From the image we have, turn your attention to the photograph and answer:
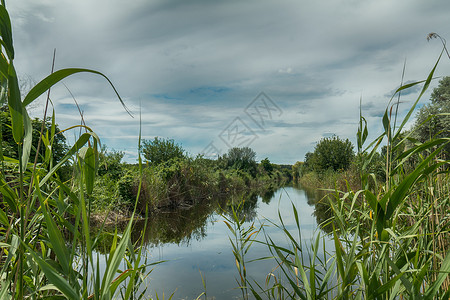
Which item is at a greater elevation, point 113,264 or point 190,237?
point 113,264

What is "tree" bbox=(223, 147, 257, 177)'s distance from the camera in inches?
1169

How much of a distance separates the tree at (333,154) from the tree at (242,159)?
287 inches

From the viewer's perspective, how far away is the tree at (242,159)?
29.7 m

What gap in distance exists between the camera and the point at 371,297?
1.17 m

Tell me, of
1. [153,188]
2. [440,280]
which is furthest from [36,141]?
[440,280]

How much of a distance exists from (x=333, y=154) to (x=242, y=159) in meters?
9.41

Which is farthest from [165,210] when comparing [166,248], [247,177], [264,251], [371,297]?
[247,177]

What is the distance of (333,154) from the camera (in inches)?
961

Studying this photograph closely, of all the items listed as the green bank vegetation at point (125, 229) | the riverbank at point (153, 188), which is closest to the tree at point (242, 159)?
the riverbank at point (153, 188)

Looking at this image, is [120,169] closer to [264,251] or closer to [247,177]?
[264,251]

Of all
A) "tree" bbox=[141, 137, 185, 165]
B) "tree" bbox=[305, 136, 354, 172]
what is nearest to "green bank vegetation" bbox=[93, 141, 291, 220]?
"tree" bbox=[141, 137, 185, 165]

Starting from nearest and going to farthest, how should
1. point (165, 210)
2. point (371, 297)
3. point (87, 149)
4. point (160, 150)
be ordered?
point (87, 149) < point (371, 297) < point (165, 210) < point (160, 150)

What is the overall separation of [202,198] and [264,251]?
371 inches

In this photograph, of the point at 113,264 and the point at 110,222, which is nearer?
the point at 113,264
